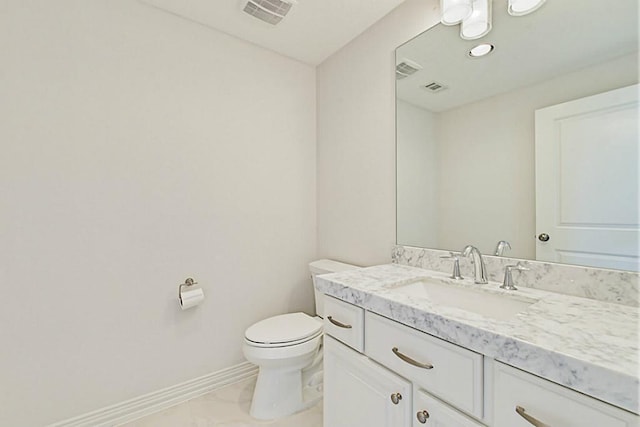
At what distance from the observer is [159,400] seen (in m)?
1.58

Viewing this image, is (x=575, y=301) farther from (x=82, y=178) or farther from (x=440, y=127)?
(x=82, y=178)

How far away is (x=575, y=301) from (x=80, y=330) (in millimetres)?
2107

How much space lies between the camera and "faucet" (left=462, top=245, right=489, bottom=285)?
3.79ft

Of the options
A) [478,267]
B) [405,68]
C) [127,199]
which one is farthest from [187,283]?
[405,68]

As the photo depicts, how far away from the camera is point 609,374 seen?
504 mm

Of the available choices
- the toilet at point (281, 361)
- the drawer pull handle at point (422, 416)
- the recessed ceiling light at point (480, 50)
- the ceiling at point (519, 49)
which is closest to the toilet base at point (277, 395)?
the toilet at point (281, 361)

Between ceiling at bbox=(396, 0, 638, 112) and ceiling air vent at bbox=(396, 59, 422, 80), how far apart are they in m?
0.02

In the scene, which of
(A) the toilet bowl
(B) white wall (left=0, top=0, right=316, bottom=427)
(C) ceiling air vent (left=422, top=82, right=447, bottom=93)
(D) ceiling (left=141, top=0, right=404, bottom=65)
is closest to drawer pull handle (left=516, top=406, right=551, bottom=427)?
(A) the toilet bowl

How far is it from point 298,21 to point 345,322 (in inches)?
68.1

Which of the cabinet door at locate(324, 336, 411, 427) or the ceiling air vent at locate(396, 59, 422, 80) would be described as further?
the ceiling air vent at locate(396, 59, 422, 80)

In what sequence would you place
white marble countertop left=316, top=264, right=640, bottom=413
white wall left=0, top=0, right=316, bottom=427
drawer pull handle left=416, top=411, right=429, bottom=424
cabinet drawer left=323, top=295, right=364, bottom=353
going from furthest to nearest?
1. white wall left=0, top=0, right=316, bottom=427
2. cabinet drawer left=323, top=295, right=364, bottom=353
3. drawer pull handle left=416, top=411, right=429, bottom=424
4. white marble countertop left=316, top=264, right=640, bottom=413

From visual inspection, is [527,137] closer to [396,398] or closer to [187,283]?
[396,398]

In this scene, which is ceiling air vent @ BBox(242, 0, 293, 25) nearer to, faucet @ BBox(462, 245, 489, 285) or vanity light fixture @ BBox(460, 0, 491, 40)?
vanity light fixture @ BBox(460, 0, 491, 40)

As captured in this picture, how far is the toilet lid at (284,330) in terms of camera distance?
1481 millimetres
